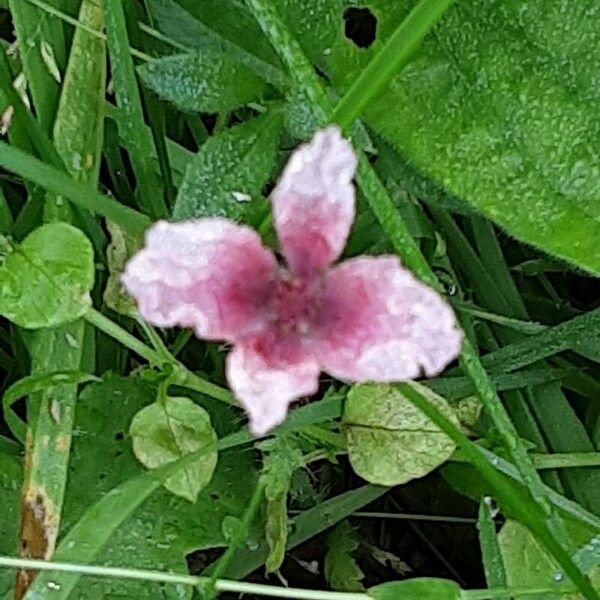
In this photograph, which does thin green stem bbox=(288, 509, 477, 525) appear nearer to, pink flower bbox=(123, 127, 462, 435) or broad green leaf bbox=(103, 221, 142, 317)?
broad green leaf bbox=(103, 221, 142, 317)

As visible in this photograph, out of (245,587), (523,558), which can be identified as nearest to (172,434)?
(245,587)

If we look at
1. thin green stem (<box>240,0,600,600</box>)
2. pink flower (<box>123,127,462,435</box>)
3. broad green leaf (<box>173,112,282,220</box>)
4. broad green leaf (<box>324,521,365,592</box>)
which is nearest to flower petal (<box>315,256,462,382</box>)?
pink flower (<box>123,127,462,435</box>)

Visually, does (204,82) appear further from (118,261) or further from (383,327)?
(383,327)

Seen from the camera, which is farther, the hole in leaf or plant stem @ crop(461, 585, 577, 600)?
the hole in leaf

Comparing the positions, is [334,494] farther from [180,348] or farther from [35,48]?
[35,48]

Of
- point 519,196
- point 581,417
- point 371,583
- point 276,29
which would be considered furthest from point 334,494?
point 276,29

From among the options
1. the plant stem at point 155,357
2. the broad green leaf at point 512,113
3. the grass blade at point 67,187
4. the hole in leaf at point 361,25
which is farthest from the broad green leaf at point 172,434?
the hole in leaf at point 361,25

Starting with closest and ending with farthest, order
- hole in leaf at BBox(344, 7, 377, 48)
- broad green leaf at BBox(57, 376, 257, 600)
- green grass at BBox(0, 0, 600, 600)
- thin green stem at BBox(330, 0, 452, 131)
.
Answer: thin green stem at BBox(330, 0, 452, 131) → green grass at BBox(0, 0, 600, 600) → broad green leaf at BBox(57, 376, 257, 600) → hole in leaf at BBox(344, 7, 377, 48)
